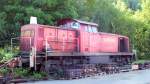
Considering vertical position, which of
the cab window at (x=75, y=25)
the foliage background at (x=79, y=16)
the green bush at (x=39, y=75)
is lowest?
the green bush at (x=39, y=75)

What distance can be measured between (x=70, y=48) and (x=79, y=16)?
40.4 feet

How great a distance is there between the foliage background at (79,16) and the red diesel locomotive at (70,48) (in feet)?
6.99

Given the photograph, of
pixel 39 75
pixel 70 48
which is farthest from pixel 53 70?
pixel 70 48

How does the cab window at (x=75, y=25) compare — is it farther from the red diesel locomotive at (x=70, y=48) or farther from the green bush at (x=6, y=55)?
the green bush at (x=6, y=55)

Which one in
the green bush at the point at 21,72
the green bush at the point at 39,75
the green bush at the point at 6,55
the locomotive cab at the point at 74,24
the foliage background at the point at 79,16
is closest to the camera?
the green bush at the point at 21,72

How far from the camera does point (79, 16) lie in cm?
3556

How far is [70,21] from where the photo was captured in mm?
24109

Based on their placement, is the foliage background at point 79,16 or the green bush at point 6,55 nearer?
the green bush at point 6,55

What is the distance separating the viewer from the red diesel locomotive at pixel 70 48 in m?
21.4

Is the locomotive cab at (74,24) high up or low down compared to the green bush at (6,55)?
up

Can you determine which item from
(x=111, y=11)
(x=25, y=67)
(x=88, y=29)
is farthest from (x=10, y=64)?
(x=111, y=11)

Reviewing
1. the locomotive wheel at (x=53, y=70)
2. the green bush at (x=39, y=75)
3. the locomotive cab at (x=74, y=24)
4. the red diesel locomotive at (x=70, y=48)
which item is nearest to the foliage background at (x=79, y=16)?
the locomotive cab at (x=74, y=24)

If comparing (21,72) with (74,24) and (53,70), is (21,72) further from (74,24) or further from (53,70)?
(74,24)

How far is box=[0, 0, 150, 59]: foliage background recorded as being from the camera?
27172 mm
